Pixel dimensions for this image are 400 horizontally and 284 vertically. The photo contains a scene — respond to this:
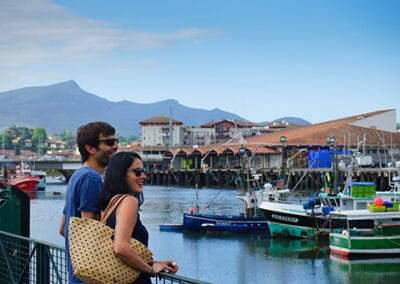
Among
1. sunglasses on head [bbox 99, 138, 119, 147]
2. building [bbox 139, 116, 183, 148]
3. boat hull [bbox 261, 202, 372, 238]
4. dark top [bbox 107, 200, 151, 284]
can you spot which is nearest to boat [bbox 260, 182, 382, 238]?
boat hull [bbox 261, 202, 372, 238]

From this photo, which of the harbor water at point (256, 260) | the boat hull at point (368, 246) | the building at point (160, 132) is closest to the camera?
the harbor water at point (256, 260)

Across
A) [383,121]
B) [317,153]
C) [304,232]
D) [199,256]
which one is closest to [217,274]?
[199,256]

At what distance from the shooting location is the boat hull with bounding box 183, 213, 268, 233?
3116 centimetres

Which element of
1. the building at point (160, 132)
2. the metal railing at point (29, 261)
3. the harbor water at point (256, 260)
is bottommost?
the harbor water at point (256, 260)

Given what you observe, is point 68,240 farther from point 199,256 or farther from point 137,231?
point 199,256

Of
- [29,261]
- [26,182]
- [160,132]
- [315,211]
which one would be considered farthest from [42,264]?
[160,132]

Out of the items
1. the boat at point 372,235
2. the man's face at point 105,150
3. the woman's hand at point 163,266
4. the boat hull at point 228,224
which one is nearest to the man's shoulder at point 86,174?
the man's face at point 105,150

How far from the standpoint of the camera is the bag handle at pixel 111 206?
12.6 feet

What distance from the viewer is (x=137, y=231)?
12.7 ft

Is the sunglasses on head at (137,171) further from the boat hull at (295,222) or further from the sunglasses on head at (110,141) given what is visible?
the boat hull at (295,222)

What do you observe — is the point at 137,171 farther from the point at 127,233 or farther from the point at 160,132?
the point at 160,132

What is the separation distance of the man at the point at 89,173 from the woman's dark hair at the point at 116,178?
12cm

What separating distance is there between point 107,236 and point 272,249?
2385 centimetres

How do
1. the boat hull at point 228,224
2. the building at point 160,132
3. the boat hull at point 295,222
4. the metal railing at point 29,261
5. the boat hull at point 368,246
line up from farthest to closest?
the building at point 160,132 < the boat hull at point 228,224 < the boat hull at point 295,222 < the boat hull at point 368,246 < the metal railing at point 29,261
